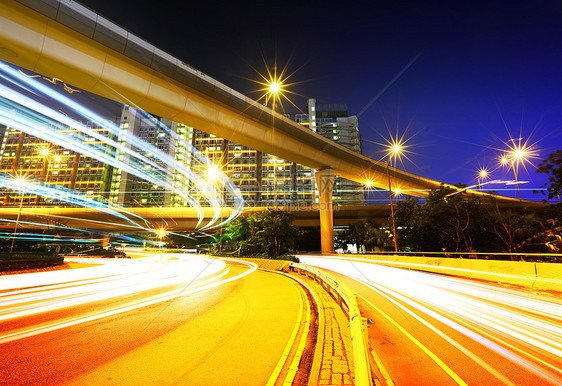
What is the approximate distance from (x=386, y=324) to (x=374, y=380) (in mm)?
3496

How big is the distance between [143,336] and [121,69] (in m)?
16.6

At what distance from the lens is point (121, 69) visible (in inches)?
661

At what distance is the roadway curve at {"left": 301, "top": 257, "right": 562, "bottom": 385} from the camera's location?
14.0ft

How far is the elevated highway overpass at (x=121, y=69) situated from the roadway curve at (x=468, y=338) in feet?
58.5

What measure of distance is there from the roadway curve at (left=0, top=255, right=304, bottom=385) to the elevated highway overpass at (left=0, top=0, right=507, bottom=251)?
11.8 metres

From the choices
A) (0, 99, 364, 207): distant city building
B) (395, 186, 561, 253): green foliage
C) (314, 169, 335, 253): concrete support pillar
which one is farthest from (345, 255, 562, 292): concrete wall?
(0, 99, 364, 207): distant city building

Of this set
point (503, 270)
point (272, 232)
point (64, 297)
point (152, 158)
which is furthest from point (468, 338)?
point (152, 158)

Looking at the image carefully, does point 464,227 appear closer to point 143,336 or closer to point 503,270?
point 503,270

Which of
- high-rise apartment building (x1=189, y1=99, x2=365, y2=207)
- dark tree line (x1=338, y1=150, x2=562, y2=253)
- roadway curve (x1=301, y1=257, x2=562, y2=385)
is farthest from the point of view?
high-rise apartment building (x1=189, y1=99, x2=365, y2=207)

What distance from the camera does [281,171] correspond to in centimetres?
10031

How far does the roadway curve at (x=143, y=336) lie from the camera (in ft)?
14.3

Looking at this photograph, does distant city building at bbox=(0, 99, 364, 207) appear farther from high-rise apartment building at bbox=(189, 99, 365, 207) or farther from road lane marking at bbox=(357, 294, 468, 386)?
road lane marking at bbox=(357, 294, 468, 386)

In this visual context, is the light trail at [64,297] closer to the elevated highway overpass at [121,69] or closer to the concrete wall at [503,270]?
the elevated highway overpass at [121,69]

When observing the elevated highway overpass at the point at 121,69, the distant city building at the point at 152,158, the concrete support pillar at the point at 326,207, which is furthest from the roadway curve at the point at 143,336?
the distant city building at the point at 152,158
